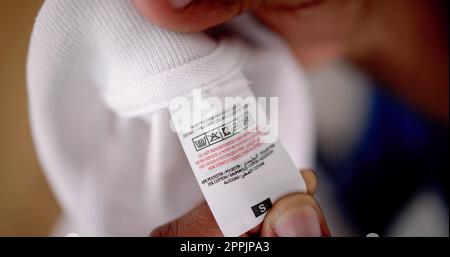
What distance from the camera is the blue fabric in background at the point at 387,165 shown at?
560 millimetres

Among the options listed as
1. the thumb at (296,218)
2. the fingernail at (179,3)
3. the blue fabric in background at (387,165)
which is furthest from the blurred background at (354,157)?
the fingernail at (179,3)

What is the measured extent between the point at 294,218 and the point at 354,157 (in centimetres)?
28

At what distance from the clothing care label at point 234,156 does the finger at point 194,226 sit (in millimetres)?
31

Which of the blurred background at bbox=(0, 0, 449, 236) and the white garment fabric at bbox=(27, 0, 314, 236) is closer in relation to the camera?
the white garment fabric at bbox=(27, 0, 314, 236)

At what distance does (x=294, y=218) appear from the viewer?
347 millimetres

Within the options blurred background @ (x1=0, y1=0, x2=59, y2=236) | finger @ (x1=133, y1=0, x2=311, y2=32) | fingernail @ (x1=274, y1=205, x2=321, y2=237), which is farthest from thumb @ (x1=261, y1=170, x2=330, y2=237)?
blurred background @ (x1=0, y1=0, x2=59, y2=236)

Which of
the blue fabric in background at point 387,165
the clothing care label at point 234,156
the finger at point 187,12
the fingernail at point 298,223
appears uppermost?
the finger at point 187,12

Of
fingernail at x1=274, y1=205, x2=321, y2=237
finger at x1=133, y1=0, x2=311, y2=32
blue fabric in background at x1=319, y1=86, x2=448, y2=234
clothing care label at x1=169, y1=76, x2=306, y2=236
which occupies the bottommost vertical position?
blue fabric in background at x1=319, y1=86, x2=448, y2=234

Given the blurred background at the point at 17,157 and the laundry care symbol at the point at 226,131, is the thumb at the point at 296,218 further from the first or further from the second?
the blurred background at the point at 17,157

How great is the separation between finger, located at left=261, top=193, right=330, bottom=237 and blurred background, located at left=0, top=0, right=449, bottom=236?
200mm

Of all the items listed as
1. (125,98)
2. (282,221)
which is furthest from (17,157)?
(282,221)

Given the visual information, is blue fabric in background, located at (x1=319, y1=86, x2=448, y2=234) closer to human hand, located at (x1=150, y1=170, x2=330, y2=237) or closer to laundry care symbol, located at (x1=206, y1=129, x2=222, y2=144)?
human hand, located at (x1=150, y1=170, x2=330, y2=237)

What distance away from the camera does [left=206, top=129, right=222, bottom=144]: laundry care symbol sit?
1.06ft
